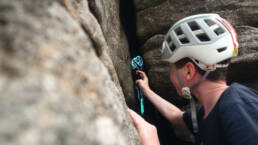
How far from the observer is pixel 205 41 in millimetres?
1954

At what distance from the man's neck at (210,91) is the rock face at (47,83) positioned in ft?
5.06

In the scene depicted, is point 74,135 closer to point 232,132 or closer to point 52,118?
point 52,118

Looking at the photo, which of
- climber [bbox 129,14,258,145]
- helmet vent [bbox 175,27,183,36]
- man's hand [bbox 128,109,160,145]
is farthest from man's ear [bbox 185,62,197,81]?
man's hand [bbox 128,109,160,145]

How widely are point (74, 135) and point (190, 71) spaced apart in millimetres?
1803

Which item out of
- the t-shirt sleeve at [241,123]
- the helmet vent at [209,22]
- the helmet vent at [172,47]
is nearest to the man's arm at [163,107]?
the helmet vent at [172,47]

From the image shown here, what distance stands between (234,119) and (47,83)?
5.22 feet

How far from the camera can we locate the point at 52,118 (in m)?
0.55

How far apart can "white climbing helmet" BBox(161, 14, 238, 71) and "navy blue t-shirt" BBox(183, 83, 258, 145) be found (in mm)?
351

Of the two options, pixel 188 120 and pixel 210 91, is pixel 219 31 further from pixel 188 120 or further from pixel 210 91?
pixel 188 120

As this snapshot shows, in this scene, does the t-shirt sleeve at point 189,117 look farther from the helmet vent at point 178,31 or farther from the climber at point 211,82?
the helmet vent at point 178,31

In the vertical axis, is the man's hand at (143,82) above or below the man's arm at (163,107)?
above

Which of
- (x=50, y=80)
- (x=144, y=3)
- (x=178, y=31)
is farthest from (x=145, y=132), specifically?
(x=144, y=3)

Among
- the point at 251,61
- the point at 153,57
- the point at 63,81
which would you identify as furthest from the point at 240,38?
the point at 63,81

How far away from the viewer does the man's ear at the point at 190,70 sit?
6.85ft
